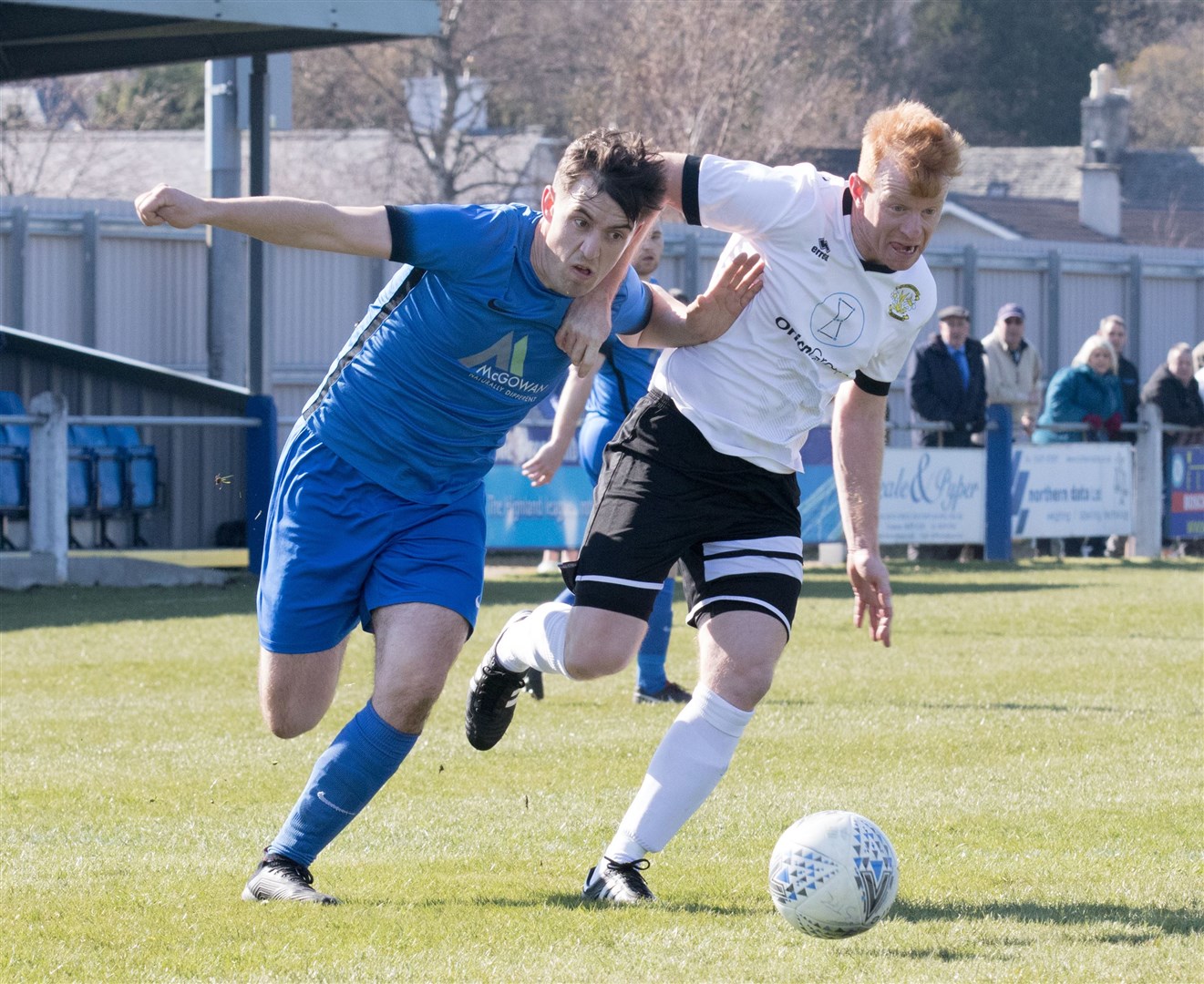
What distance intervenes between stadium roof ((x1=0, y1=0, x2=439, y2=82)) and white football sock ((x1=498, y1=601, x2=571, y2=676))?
1018cm

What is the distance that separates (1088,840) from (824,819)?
1.57 meters

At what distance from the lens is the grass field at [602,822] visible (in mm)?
4605

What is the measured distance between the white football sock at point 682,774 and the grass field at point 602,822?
8.5 inches

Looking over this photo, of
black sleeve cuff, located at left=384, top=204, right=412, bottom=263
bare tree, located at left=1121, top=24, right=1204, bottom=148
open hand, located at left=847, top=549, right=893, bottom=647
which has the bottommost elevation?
open hand, located at left=847, top=549, right=893, bottom=647

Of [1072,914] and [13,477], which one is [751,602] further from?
[13,477]

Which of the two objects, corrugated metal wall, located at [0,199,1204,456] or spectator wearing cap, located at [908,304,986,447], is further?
corrugated metal wall, located at [0,199,1204,456]

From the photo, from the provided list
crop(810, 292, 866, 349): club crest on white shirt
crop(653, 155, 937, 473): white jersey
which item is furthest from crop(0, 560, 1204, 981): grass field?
crop(810, 292, 866, 349): club crest on white shirt

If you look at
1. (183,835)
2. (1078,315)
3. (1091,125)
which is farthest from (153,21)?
(1091,125)

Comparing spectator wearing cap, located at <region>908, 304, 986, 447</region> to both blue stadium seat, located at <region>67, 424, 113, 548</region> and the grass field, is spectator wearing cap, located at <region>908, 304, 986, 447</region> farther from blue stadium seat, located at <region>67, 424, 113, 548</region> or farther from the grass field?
blue stadium seat, located at <region>67, 424, 113, 548</region>

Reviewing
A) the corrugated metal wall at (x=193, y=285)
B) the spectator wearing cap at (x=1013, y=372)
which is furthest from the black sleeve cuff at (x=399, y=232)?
the spectator wearing cap at (x=1013, y=372)

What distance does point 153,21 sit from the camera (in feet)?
51.6

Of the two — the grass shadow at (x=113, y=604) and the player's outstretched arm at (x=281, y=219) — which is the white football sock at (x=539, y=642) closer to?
the player's outstretched arm at (x=281, y=219)

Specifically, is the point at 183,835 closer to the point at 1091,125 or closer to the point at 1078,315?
the point at 1078,315

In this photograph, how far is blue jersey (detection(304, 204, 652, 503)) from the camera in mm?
4992
